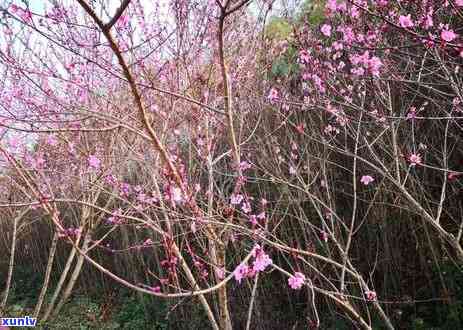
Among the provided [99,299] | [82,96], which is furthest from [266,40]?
[99,299]

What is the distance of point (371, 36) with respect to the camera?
124 inches

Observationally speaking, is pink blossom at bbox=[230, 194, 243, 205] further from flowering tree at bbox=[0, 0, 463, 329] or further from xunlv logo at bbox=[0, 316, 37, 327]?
xunlv logo at bbox=[0, 316, 37, 327]

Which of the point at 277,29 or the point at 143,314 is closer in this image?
the point at 277,29

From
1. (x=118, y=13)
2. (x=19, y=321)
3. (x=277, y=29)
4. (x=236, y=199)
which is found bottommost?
(x=19, y=321)

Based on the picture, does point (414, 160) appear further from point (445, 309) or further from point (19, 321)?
point (19, 321)

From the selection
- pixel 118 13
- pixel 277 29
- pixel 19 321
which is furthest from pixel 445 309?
pixel 19 321

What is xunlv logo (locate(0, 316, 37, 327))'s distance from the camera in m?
6.04

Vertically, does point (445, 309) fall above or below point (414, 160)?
below

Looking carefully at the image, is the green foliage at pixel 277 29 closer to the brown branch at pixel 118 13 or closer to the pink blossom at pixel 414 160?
the pink blossom at pixel 414 160

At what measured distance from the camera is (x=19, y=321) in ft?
20.8

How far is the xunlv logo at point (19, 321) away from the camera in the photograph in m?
6.04

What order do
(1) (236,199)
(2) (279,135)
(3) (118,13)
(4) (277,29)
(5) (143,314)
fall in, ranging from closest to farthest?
(3) (118,13) < (1) (236,199) < (2) (279,135) < (4) (277,29) < (5) (143,314)

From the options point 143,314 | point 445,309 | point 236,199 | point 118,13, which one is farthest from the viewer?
point 143,314

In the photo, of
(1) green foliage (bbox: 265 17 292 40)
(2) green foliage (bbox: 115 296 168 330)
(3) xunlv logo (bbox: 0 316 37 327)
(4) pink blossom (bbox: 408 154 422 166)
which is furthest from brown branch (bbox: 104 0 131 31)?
(3) xunlv logo (bbox: 0 316 37 327)
